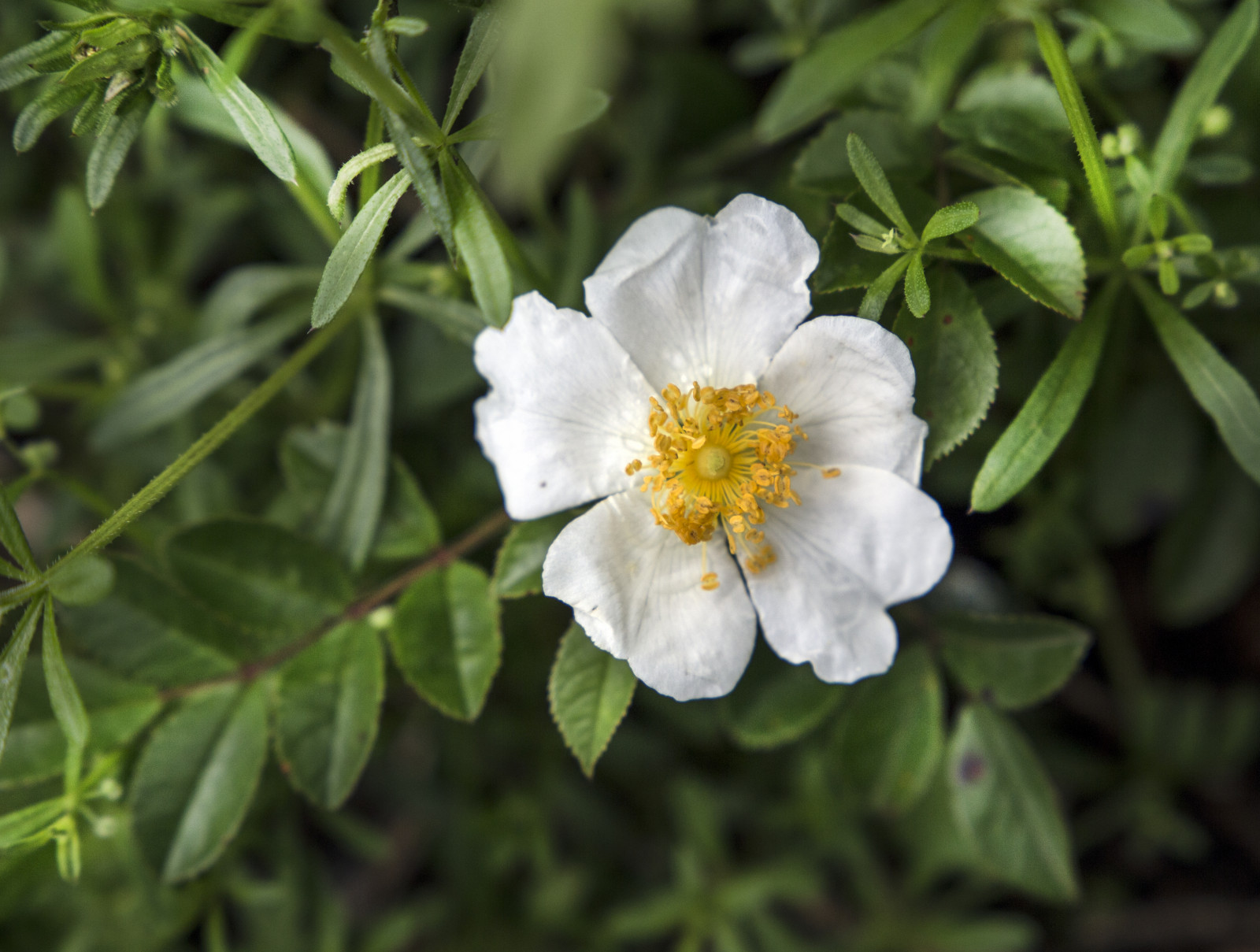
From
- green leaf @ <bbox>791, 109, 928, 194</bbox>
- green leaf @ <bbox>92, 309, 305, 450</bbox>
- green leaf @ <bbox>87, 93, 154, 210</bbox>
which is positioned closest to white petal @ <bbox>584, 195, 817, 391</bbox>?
green leaf @ <bbox>791, 109, 928, 194</bbox>

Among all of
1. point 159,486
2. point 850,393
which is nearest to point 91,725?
point 159,486

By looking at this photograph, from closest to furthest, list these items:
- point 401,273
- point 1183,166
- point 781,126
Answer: point 781,126 < point 1183,166 < point 401,273

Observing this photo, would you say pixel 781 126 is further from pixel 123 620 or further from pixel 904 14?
pixel 123 620

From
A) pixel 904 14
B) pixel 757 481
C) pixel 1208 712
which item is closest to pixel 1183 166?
pixel 904 14

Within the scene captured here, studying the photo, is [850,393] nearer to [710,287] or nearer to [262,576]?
[710,287]

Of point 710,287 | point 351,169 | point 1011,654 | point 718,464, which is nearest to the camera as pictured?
point 351,169

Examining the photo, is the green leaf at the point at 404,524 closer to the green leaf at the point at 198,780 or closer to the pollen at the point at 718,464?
the green leaf at the point at 198,780

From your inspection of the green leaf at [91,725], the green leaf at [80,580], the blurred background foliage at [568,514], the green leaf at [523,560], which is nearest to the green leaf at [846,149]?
the blurred background foliage at [568,514]
